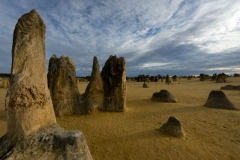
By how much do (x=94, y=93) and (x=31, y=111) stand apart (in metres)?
5.31

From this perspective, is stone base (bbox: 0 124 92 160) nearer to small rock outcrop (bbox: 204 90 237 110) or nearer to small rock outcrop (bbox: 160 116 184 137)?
small rock outcrop (bbox: 160 116 184 137)

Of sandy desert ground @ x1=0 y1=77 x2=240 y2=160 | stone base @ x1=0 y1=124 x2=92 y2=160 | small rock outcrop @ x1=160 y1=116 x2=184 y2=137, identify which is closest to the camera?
stone base @ x1=0 y1=124 x2=92 y2=160

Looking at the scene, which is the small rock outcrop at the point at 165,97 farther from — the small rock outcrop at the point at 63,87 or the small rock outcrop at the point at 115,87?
the small rock outcrop at the point at 63,87

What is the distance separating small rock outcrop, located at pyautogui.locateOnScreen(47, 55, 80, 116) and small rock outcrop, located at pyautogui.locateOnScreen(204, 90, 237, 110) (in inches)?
345

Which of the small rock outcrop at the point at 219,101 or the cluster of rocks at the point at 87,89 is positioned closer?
the cluster of rocks at the point at 87,89

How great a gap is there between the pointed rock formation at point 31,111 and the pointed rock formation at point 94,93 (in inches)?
176

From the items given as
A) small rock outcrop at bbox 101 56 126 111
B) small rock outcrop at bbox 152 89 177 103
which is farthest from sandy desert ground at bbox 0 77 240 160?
small rock outcrop at bbox 152 89 177 103

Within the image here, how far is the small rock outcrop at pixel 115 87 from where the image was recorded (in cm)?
890

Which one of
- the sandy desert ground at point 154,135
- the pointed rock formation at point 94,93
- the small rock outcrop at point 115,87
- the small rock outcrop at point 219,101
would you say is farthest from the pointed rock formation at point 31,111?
the small rock outcrop at point 219,101

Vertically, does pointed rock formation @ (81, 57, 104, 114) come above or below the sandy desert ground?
above

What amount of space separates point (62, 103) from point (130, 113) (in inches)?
152

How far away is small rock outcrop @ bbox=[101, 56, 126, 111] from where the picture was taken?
8.90 m

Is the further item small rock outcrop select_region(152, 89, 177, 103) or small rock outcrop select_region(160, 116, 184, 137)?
small rock outcrop select_region(152, 89, 177, 103)

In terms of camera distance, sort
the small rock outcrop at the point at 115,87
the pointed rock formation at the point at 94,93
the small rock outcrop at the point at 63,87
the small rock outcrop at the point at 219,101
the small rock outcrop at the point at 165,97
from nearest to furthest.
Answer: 1. the small rock outcrop at the point at 63,87
2. the pointed rock formation at the point at 94,93
3. the small rock outcrop at the point at 115,87
4. the small rock outcrop at the point at 219,101
5. the small rock outcrop at the point at 165,97
